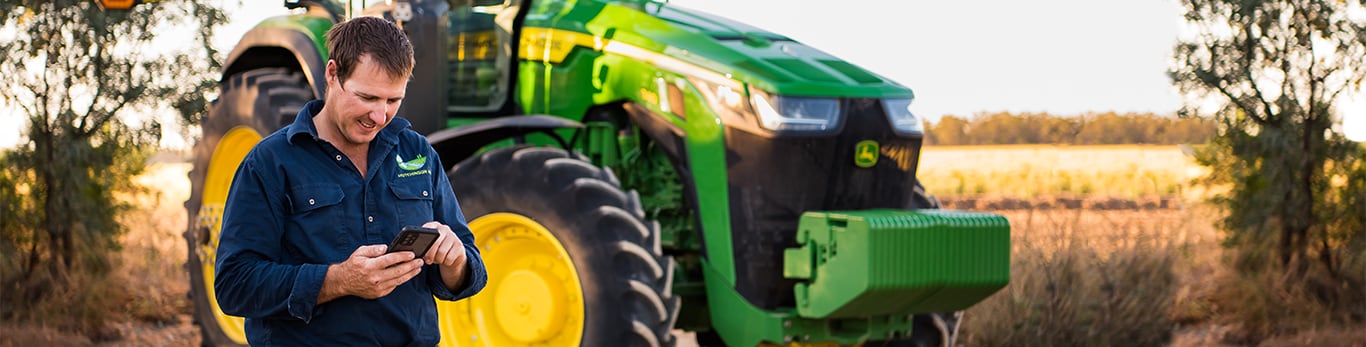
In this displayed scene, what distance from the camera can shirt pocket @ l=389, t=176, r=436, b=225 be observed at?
3.05 meters

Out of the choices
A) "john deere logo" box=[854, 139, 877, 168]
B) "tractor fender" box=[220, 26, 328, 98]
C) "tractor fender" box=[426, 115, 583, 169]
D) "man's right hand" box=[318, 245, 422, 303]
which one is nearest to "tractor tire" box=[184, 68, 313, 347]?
"tractor fender" box=[220, 26, 328, 98]

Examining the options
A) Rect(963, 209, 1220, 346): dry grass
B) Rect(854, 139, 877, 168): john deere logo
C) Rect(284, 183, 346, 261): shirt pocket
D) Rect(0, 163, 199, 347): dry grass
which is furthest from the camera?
Rect(0, 163, 199, 347): dry grass

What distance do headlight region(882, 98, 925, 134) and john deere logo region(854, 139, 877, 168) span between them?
0.12 meters

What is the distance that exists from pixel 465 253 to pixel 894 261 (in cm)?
268

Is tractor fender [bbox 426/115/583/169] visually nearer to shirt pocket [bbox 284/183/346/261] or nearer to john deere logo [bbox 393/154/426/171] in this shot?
john deere logo [bbox 393/154/426/171]

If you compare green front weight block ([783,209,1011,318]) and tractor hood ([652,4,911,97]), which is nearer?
green front weight block ([783,209,1011,318])

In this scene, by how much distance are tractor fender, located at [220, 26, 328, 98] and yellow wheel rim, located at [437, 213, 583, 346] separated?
→ 1.25 m

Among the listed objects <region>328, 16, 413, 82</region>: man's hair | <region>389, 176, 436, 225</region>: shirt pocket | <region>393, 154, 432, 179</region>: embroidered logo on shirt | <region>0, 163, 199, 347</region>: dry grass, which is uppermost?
<region>328, 16, 413, 82</region>: man's hair

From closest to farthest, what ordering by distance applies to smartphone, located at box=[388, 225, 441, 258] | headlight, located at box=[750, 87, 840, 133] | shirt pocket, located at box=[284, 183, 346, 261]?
smartphone, located at box=[388, 225, 441, 258], shirt pocket, located at box=[284, 183, 346, 261], headlight, located at box=[750, 87, 840, 133]

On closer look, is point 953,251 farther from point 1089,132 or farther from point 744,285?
point 1089,132

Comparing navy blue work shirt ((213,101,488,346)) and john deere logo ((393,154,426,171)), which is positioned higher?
john deere logo ((393,154,426,171))

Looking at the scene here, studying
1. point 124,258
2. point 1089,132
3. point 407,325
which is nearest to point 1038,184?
point 1089,132

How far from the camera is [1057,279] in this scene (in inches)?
336

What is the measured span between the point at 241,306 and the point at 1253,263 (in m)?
8.06
